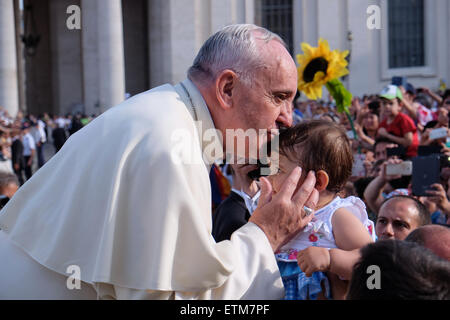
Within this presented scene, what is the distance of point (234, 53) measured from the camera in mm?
2512

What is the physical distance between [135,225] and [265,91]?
2.53 ft

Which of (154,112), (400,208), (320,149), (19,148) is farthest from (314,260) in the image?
(19,148)

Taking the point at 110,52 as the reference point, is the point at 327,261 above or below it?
below

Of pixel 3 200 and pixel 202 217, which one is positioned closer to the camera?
→ pixel 202 217

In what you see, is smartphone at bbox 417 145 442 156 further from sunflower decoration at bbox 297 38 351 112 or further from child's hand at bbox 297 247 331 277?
child's hand at bbox 297 247 331 277

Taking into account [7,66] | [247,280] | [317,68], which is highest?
[7,66]

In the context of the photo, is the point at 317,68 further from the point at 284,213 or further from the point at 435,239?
the point at 284,213

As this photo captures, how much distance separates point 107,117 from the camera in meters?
2.42

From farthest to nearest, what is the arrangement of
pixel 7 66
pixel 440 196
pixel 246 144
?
pixel 7 66, pixel 440 196, pixel 246 144

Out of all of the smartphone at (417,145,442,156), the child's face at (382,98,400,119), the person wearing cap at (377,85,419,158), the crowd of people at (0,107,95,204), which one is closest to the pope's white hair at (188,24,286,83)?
the smartphone at (417,145,442,156)

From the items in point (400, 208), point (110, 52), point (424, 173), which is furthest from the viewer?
point (110, 52)

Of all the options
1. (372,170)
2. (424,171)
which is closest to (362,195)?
(372,170)

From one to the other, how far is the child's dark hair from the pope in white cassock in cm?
19

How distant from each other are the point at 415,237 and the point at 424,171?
210cm
